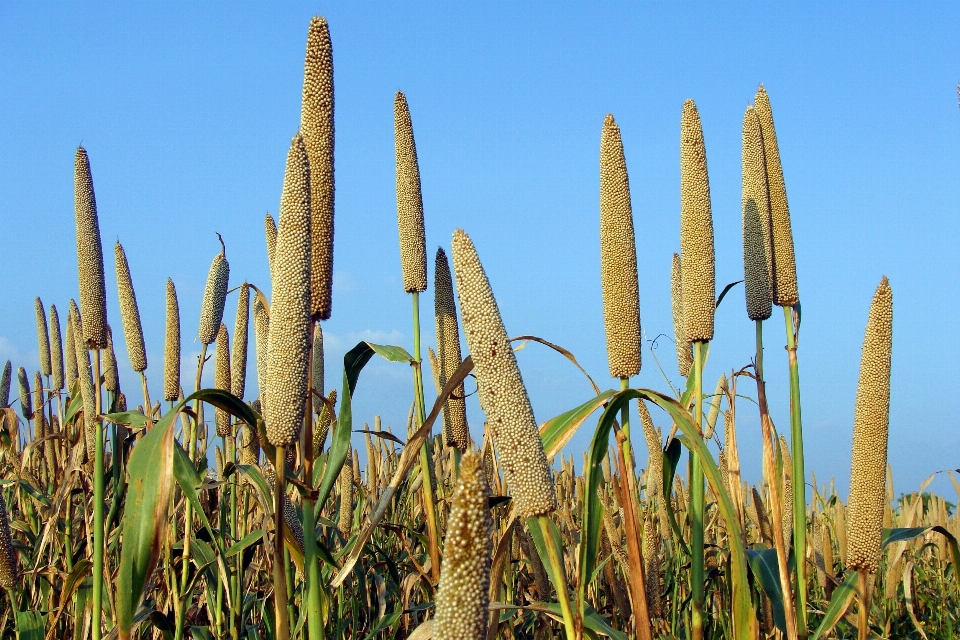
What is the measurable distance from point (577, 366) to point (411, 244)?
2.06 metres

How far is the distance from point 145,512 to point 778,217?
3323 millimetres

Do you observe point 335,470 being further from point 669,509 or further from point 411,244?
point 411,244

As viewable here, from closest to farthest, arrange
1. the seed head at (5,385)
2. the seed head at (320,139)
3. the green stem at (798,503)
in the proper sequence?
the seed head at (320,139) < the green stem at (798,503) < the seed head at (5,385)

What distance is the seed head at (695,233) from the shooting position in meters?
3.90

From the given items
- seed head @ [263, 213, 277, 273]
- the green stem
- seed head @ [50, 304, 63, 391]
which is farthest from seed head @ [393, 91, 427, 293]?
seed head @ [50, 304, 63, 391]

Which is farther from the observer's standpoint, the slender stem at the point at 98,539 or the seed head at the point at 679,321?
the seed head at the point at 679,321

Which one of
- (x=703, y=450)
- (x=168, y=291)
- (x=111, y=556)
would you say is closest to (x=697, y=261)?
(x=703, y=450)

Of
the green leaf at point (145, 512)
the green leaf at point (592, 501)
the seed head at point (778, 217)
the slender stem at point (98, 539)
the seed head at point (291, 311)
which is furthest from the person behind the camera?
the seed head at point (778, 217)

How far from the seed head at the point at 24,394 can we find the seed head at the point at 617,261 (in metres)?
8.97

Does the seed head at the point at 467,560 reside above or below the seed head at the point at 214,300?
below

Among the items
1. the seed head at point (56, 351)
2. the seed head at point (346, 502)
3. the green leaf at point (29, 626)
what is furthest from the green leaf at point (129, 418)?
the seed head at point (56, 351)

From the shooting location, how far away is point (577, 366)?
3.62 meters

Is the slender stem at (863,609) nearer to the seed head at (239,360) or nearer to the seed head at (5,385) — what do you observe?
the seed head at (239,360)

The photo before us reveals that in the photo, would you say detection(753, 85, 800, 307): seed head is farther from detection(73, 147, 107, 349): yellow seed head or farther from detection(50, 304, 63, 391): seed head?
detection(50, 304, 63, 391): seed head
